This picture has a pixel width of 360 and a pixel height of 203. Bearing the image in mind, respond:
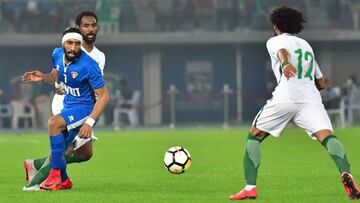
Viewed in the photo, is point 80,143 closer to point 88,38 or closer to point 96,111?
point 96,111

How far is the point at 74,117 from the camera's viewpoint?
45.8 ft

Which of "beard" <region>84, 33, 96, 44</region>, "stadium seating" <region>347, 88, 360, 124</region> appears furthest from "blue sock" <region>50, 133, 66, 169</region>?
"stadium seating" <region>347, 88, 360, 124</region>

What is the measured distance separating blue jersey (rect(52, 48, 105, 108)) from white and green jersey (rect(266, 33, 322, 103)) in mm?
2439

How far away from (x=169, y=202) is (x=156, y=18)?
34508 mm

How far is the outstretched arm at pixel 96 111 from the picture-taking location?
13.6 m

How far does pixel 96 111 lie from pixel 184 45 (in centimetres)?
3452

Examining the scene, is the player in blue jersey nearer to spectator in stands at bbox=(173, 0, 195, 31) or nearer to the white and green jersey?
the white and green jersey

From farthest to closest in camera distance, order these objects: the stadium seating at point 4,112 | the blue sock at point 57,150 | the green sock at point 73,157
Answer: the stadium seating at point 4,112, the green sock at point 73,157, the blue sock at point 57,150

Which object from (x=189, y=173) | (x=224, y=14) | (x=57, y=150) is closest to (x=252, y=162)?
(x=57, y=150)

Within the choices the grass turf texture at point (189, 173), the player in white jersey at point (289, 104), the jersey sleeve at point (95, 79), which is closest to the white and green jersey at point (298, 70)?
the player in white jersey at point (289, 104)

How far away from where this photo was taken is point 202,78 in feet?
160

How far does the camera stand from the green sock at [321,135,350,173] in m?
12.4

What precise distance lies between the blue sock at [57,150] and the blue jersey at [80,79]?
465 mm

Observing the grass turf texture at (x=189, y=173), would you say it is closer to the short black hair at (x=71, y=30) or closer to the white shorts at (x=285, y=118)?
the white shorts at (x=285, y=118)
